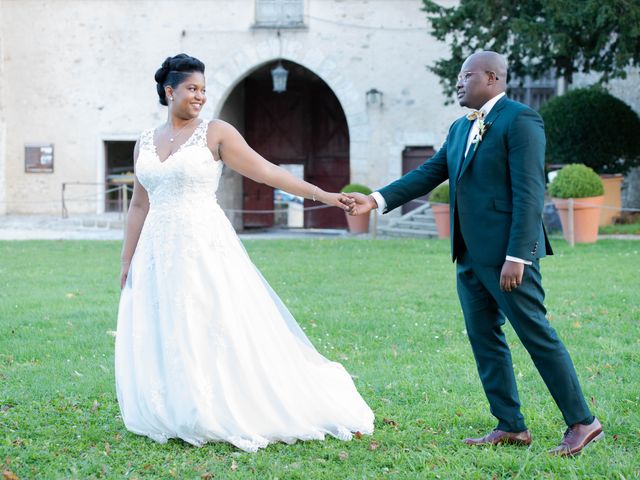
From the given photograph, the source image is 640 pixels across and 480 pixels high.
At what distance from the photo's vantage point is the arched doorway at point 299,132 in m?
25.4

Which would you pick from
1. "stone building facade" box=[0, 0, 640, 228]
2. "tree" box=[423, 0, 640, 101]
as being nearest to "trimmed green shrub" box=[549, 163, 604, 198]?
"tree" box=[423, 0, 640, 101]

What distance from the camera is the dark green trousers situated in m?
3.83

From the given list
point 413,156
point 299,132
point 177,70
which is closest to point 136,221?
point 177,70

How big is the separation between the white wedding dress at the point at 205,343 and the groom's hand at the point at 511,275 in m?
1.13

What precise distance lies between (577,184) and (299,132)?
12532 millimetres

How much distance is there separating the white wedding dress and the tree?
10.4 meters

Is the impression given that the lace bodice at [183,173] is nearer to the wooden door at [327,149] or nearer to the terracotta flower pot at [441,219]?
the terracotta flower pot at [441,219]

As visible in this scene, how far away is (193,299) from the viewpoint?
14.4 ft

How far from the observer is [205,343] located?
14.3 feet

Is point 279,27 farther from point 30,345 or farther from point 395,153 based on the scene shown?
point 30,345

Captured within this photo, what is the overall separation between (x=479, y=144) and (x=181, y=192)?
5.19 feet

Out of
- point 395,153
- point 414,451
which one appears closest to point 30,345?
point 414,451

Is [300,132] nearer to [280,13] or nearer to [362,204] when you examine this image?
[280,13]

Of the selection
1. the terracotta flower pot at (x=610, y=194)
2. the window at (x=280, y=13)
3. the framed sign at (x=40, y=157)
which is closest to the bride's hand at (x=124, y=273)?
the terracotta flower pot at (x=610, y=194)
